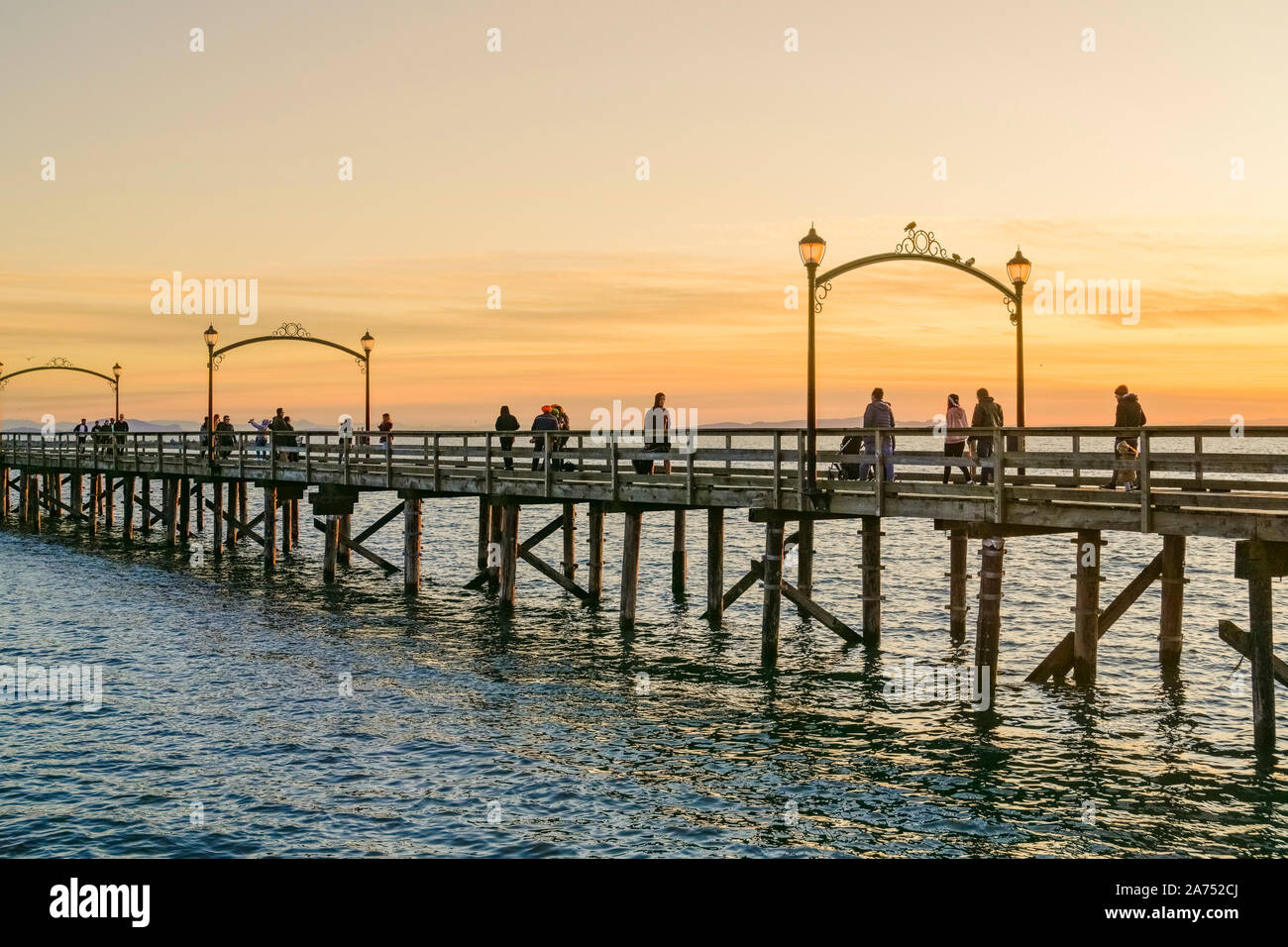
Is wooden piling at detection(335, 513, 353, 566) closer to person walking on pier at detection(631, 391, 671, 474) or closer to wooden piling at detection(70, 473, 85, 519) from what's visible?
person walking on pier at detection(631, 391, 671, 474)

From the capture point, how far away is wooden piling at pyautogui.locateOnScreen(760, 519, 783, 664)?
20062 mm

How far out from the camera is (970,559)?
45.1 meters

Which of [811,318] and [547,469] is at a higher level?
[811,318]

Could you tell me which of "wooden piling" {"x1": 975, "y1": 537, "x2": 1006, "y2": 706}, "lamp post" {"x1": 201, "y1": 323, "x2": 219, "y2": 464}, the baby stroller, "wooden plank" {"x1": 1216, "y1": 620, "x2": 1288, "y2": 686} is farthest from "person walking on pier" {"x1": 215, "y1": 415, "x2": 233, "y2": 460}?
"wooden plank" {"x1": 1216, "y1": 620, "x2": 1288, "y2": 686}

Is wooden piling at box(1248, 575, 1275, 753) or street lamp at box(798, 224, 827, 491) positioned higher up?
street lamp at box(798, 224, 827, 491)

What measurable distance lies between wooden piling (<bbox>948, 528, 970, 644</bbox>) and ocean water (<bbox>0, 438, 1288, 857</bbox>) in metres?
0.72

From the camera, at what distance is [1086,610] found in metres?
18.4

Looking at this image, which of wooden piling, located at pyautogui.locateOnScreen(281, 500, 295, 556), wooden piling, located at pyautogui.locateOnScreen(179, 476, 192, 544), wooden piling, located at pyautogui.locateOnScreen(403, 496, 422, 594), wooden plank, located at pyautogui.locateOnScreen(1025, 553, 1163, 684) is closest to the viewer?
wooden plank, located at pyautogui.locateOnScreen(1025, 553, 1163, 684)

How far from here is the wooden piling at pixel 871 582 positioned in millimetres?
20750

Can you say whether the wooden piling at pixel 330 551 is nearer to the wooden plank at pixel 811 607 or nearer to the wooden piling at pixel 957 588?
the wooden plank at pixel 811 607

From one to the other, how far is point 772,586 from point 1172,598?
6391 mm

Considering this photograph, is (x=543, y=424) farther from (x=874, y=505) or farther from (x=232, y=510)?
(x=232, y=510)

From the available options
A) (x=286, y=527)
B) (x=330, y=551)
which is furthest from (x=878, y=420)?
(x=286, y=527)
